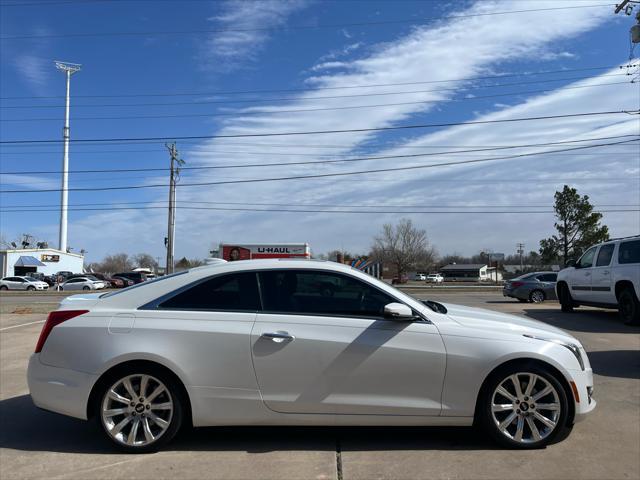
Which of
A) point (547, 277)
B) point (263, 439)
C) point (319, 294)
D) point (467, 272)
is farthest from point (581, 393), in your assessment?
point (467, 272)

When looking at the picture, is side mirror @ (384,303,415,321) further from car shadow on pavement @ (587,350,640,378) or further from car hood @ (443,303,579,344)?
car shadow on pavement @ (587,350,640,378)

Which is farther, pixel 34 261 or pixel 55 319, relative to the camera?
pixel 34 261

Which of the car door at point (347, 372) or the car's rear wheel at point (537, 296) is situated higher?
the car door at point (347, 372)

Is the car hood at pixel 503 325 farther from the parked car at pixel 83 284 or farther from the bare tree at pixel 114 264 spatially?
the bare tree at pixel 114 264

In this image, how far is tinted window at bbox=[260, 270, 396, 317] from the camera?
4.30 m

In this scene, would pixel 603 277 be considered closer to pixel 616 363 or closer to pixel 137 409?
pixel 616 363

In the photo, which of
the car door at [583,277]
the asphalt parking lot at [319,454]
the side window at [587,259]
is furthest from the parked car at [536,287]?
the asphalt parking lot at [319,454]

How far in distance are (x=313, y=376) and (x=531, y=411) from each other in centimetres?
180

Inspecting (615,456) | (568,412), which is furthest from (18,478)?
(615,456)

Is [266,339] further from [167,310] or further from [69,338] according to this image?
[69,338]

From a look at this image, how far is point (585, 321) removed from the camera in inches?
481

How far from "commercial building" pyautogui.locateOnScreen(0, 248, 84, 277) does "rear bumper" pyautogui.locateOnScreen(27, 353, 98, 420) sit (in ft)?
225

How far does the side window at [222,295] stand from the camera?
4336mm

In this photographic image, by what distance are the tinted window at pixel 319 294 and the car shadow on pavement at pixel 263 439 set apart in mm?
1092
